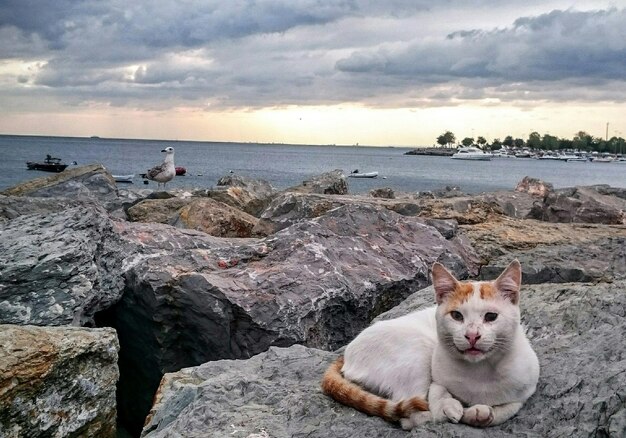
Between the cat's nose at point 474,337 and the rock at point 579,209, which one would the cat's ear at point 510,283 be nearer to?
the cat's nose at point 474,337

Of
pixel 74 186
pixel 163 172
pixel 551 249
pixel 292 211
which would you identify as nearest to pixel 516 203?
pixel 292 211

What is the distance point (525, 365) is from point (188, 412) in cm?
197

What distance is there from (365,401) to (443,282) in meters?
0.79

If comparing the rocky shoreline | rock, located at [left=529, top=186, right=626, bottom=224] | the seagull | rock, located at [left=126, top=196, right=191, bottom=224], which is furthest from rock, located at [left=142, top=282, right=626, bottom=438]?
the seagull

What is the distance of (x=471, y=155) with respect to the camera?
574 ft

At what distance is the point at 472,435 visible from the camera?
359 centimetres

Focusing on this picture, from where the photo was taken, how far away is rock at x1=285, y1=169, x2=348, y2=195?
55.6ft

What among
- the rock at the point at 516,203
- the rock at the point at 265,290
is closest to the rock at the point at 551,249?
the rock at the point at 265,290

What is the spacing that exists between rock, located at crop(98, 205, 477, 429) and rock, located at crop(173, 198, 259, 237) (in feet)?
9.98

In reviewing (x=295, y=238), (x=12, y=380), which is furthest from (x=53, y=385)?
(x=295, y=238)

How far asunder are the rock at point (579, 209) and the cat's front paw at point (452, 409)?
11.5m

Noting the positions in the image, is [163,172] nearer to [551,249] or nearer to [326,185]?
[326,185]

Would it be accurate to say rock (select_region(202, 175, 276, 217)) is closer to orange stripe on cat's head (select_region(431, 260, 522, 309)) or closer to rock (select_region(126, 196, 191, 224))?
rock (select_region(126, 196, 191, 224))

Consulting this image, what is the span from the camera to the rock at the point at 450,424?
363 centimetres
